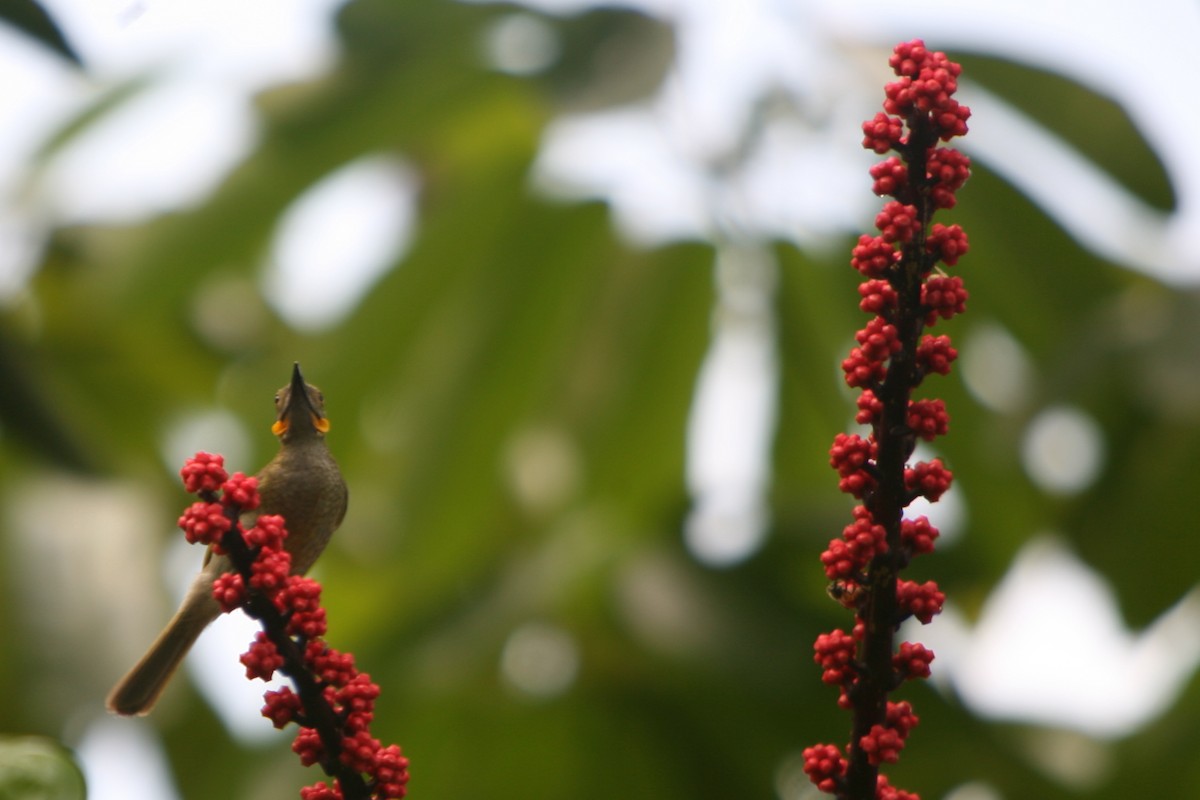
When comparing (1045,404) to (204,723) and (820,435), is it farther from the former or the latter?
(204,723)

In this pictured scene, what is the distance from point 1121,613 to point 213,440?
3.20m

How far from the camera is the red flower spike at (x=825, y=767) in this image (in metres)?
1.34

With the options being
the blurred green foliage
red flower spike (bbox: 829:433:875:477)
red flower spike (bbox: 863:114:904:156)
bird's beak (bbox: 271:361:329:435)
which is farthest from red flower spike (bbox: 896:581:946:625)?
the blurred green foliage

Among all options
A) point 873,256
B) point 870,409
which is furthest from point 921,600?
point 873,256

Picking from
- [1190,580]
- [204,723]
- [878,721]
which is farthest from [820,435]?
[878,721]

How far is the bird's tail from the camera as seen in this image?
5.58 feet

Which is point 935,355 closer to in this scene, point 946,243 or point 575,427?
point 946,243

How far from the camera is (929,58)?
131 cm

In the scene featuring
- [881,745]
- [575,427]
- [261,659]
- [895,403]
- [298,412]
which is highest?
[575,427]

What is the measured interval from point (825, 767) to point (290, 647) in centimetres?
45

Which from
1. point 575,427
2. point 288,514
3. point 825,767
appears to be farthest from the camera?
point 575,427

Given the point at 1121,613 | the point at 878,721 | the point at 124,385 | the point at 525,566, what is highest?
the point at 124,385

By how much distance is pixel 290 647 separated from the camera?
4.16 feet

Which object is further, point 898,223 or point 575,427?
point 575,427
